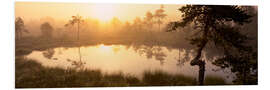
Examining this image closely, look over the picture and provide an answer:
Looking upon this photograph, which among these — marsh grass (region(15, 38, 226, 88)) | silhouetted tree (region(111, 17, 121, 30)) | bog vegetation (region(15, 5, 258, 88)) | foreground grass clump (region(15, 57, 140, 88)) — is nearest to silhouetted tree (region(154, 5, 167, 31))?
bog vegetation (region(15, 5, 258, 88))

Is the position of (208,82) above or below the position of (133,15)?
below

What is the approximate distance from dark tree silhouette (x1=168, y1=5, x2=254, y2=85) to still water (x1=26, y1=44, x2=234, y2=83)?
16 centimetres

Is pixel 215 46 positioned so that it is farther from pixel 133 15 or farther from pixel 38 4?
pixel 38 4

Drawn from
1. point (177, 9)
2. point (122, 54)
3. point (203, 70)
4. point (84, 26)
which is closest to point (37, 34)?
point (84, 26)

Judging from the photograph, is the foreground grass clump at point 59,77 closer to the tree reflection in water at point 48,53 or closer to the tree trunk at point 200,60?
the tree reflection in water at point 48,53

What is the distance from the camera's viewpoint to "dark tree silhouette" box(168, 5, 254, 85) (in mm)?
5277

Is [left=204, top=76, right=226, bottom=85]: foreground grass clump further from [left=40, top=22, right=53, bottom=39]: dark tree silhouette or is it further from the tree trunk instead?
[left=40, top=22, right=53, bottom=39]: dark tree silhouette

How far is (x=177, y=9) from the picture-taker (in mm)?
5227

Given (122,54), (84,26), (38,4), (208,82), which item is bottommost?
(208,82)

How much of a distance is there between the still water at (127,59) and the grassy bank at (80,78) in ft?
0.24

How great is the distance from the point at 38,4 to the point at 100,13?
89cm

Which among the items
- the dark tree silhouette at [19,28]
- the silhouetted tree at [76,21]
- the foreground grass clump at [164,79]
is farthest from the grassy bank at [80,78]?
the silhouetted tree at [76,21]
